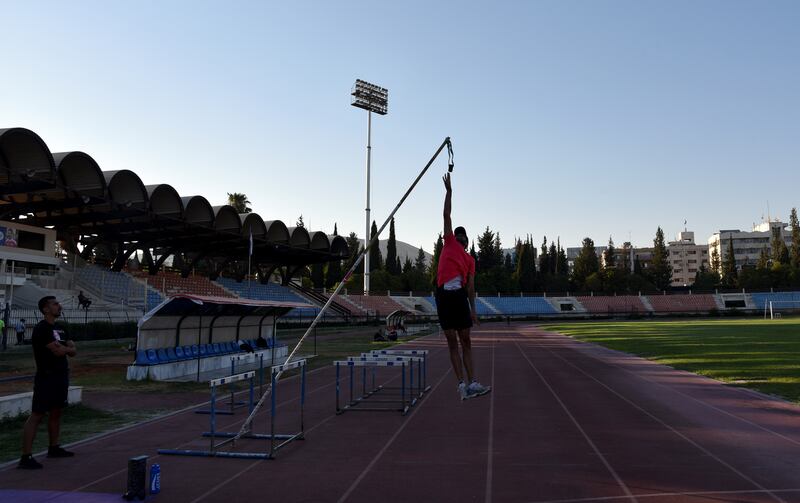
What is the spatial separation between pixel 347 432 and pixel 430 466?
8.28 feet

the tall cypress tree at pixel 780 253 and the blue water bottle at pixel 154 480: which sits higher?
the tall cypress tree at pixel 780 253

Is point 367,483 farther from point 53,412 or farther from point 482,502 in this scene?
point 53,412

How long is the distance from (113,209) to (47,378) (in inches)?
1295

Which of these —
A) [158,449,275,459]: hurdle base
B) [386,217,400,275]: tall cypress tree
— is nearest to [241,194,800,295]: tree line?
[386,217,400,275]: tall cypress tree

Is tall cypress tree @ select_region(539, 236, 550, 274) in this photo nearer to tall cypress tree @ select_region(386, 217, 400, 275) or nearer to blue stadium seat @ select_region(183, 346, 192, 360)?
tall cypress tree @ select_region(386, 217, 400, 275)

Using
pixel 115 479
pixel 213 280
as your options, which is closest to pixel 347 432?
pixel 115 479

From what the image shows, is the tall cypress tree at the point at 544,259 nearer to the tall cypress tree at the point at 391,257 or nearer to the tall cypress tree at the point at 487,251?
the tall cypress tree at the point at 487,251

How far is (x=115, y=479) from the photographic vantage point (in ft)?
21.0

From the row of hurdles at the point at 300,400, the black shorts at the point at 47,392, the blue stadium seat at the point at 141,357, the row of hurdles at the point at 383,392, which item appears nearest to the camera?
the black shorts at the point at 47,392

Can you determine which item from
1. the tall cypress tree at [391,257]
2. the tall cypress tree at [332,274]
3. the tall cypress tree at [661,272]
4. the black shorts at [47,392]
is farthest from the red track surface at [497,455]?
the tall cypress tree at [661,272]

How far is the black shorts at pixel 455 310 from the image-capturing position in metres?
6.85

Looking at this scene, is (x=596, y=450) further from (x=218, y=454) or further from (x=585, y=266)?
(x=585, y=266)

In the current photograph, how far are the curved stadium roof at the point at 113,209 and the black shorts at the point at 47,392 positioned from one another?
27880 millimetres

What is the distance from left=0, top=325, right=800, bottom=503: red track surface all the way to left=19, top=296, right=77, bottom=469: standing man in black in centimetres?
35
